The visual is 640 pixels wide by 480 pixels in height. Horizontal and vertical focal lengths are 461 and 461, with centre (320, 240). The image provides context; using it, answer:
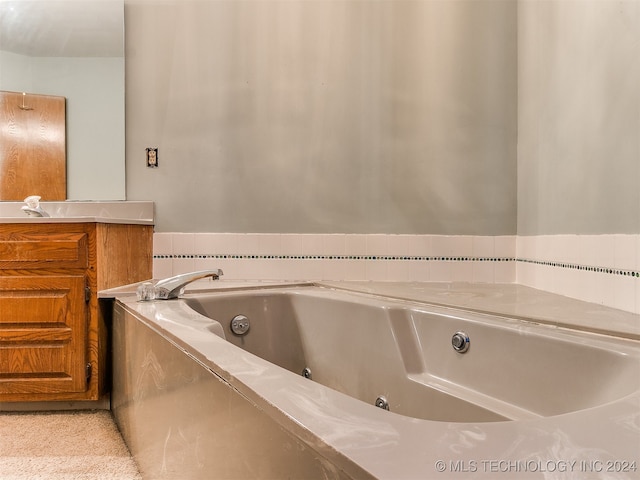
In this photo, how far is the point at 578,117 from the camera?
1677 mm

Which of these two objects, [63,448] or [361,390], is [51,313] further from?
A: [361,390]

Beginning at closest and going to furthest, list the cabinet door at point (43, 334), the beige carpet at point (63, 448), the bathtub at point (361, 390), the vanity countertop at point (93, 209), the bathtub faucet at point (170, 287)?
1. the bathtub at point (361, 390)
2. the beige carpet at point (63, 448)
3. the bathtub faucet at point (170, 287)
4. the cabinet door at point (43, 334)
5. the vanity countertop at point (93, 209)

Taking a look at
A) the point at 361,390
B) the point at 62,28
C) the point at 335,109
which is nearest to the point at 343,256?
the point at 335,109

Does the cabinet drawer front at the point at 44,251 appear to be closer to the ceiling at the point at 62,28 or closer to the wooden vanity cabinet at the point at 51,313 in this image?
the wooden vanity cabinet at the point at 51,313

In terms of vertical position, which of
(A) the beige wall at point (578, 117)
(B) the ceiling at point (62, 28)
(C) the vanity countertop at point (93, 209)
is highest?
(B) the ceiling at point (62, 28)

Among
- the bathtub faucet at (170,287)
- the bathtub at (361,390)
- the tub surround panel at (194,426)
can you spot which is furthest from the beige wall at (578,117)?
the bathtub faucet at (170,287)

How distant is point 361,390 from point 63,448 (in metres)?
0.97

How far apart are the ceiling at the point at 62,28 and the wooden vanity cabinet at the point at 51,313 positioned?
103 cm

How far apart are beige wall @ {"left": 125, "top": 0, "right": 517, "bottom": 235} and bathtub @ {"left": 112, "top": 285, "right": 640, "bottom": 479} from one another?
60 cm

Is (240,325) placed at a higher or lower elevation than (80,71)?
Result: lower

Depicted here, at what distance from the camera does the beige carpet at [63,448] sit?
132cm

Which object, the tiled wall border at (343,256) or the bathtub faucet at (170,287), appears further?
the tiled wall border at (343,256)

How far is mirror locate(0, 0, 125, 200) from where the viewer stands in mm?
2256

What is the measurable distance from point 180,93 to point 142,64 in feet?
0.77
